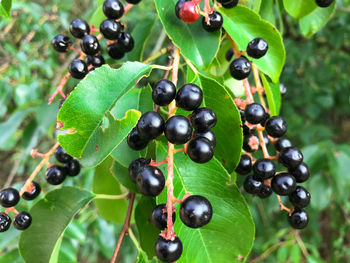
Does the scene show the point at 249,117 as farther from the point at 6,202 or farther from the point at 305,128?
the point at 305,128

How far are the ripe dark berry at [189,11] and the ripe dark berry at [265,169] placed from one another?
396 mm

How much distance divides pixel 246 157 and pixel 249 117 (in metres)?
0.13

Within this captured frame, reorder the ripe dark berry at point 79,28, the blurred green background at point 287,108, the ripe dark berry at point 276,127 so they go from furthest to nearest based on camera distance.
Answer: the blurred green background at point 287,108
the ripe dark berry at point 79,28
the ripe dark berry at point 276,127

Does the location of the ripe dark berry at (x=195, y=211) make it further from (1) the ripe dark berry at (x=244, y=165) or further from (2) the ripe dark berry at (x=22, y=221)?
(2) the ripe dark berry at (x=22, y=221)

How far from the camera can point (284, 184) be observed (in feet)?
2.52

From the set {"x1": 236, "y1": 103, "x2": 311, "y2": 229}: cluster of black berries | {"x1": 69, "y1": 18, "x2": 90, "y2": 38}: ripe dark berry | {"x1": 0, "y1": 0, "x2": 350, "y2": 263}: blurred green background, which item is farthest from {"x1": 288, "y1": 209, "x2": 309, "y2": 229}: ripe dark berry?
{"x1": 0, "y1": 0, "x2": 350, "y2": 263}: blurred green background

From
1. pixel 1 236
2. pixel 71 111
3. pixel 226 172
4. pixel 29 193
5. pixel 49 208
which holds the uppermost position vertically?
pixel 71 111

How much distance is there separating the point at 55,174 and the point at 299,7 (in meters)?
0.91

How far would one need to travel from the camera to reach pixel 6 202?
2.75 feet

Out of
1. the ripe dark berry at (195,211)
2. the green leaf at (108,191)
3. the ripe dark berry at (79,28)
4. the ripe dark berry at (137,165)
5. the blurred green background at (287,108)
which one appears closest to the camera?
the ripe dark berry at (195,211)

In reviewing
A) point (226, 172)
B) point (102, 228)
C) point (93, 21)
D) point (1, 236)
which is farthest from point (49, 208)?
point (102, 228)

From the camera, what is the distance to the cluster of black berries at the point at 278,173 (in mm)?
A: 792

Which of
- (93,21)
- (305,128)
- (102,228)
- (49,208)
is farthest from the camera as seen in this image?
(305,128)

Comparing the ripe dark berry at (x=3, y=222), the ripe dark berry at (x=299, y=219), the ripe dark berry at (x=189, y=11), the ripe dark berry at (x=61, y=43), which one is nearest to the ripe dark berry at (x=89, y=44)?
the ripe dark berry at (x=61, y=43)
